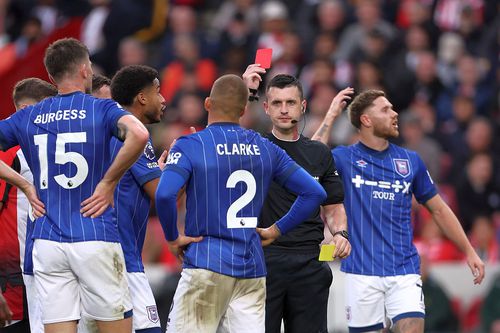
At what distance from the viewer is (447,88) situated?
17.6 metres

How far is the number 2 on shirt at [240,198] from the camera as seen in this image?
8438 mm

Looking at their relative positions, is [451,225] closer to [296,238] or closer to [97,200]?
[296,238]

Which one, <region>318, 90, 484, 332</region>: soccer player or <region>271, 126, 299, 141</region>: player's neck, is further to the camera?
<region>318, 90, 484, 332</region>: soccer player

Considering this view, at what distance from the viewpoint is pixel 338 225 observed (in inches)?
387

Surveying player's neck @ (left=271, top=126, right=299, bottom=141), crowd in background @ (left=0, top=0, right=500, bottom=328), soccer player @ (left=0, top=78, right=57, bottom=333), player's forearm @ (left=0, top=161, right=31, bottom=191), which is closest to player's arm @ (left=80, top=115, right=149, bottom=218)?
player's forearm @ (left=0, top=161, right=31, bottom=191)

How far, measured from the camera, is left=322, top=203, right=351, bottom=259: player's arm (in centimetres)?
912

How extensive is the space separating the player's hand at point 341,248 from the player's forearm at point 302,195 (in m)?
0.40

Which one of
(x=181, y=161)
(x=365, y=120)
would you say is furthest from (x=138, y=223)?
(x=365, y=120)

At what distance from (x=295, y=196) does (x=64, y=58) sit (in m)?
2.27

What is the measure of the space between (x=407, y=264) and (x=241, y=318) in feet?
8.88

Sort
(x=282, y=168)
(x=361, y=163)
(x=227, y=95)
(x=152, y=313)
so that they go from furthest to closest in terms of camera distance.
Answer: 1. (x=361, y=163)
2. (x=152, y=313)
3. (x=282, y=168)
4. (x=227, y=95)

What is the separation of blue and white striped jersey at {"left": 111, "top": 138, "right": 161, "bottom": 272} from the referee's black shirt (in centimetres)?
108

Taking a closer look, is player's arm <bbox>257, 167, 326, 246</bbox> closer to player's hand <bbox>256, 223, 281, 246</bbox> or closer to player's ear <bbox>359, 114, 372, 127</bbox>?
player's hand <bbox>256, 223, 281, 246</bbox>

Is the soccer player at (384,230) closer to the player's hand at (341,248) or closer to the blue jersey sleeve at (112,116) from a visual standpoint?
the player's hand at (341,248)
